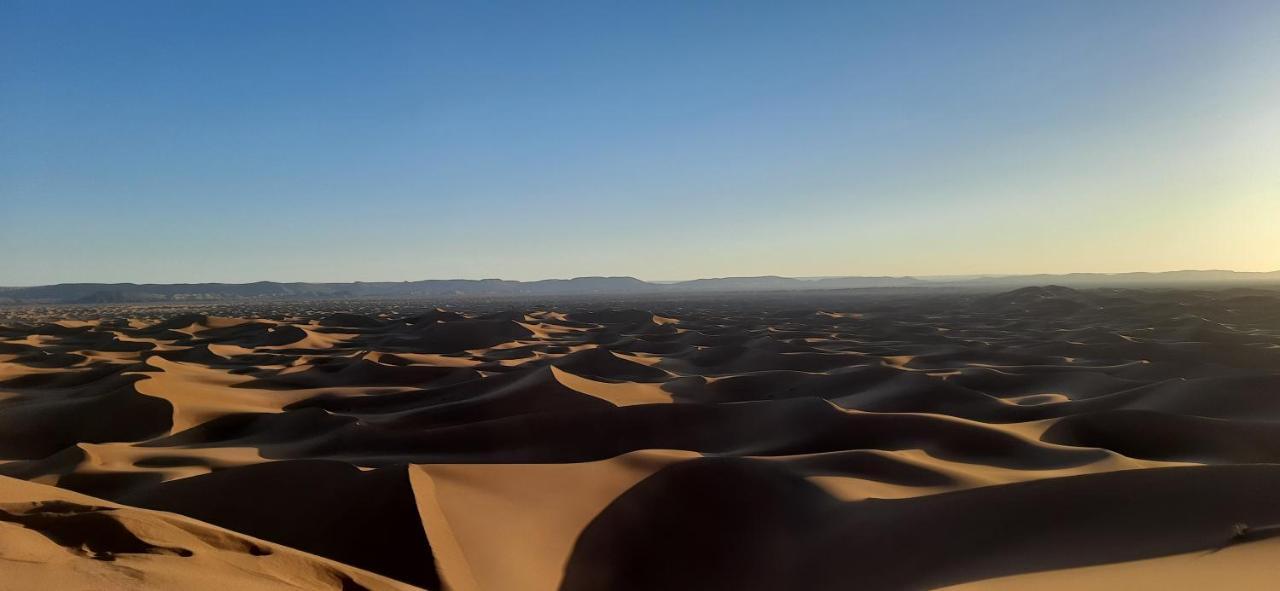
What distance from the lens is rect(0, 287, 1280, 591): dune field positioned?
287cm

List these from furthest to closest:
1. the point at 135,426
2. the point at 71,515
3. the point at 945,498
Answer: the point at 135,426 < the point at 945,498 < the point at 71,515

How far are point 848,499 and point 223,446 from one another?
6132 mm

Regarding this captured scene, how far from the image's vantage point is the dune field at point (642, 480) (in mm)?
2871

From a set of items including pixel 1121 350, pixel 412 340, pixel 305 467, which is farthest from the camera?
pixel 412 340

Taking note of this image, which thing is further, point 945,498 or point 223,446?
point 223,446

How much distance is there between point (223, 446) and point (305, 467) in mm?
2931

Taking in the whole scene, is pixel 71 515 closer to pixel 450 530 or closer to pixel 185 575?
pixel 185 575

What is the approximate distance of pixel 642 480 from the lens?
4703mm

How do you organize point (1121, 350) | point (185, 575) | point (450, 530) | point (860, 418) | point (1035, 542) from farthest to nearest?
point (1121, 350) → point (860, 418) → point (450, 530) → point (1035, 542) → point (185, 575)

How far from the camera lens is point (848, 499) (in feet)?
14.0

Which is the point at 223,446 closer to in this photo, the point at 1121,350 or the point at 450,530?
the point at 450,530

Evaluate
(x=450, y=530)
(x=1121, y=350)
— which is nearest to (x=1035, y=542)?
(x=450, y=530)

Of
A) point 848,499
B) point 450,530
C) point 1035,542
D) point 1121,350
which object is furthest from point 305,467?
point 1121,350

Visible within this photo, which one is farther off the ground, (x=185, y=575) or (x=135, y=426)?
(x=185, y=575)
